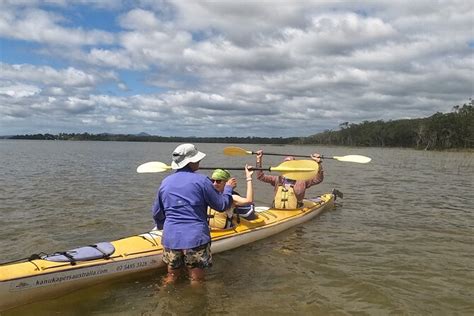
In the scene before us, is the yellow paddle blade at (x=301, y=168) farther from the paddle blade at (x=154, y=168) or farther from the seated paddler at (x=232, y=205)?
the paddle blade at (x=154, y=168)

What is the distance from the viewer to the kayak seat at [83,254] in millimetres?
5562

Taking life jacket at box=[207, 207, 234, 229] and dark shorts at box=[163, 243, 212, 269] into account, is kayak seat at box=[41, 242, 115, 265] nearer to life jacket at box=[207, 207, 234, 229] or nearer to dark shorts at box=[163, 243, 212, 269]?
dark shorts at box=[163, 243, 212, 269]

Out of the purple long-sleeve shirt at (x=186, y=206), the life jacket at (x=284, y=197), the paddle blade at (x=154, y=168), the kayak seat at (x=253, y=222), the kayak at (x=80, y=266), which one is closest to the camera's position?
the kayak at (x=80, y=266)

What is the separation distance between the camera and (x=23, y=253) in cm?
771

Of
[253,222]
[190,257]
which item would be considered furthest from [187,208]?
[253,222]

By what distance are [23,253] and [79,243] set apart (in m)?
1.13

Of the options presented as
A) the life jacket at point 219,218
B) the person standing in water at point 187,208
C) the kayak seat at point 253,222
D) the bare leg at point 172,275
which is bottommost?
the bare leg at point 172,275

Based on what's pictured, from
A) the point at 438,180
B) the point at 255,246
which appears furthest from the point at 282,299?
the point at 438,180

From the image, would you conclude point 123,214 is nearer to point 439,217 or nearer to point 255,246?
point 255,246

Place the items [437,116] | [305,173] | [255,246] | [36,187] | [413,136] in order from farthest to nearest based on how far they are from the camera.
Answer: [413,136]
[437,116]
[36,187]
[305,173]
[255,246]

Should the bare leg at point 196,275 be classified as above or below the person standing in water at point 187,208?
below

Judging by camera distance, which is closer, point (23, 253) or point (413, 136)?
point (23, 253)

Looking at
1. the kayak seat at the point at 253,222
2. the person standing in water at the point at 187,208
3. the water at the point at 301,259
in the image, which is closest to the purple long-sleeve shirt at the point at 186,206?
the person standing in water at the point at 187,208

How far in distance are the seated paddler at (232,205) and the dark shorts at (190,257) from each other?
127 centimetres
